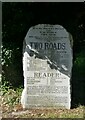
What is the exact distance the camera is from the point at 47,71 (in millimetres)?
6562

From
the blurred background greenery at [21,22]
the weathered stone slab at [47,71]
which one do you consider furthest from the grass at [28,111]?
the blurred background greenery at [21,22]

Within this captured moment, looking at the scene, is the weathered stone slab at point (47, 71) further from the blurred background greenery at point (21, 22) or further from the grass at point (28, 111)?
the blurred background greenery at point (21, 22)

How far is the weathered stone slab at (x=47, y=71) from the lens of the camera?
21.4 feet

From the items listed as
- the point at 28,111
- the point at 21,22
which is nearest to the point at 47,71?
the point at 28,111

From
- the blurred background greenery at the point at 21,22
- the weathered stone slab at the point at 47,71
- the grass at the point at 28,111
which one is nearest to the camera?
the grass at the point at 28,111

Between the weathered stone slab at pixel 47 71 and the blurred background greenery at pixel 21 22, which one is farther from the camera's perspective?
the blurred background greenery at pixel 21 22

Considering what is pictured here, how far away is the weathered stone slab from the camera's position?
6.51 metres

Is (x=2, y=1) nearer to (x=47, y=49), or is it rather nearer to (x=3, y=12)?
(x=3, y=12)

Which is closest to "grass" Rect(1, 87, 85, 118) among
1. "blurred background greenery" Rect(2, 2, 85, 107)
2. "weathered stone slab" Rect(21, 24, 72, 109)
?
"weathered stone slab" Rect(21, 24, 72, 109)

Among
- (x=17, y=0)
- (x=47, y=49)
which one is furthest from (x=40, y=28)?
(x=17, y=0)

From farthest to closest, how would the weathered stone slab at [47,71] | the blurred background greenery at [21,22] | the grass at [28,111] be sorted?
the blurred background greenery at [21,22], the weathered stone slab at [47,71], the grass at [28,111]

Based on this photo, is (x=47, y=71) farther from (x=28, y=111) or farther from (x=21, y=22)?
(x=21, y=22)

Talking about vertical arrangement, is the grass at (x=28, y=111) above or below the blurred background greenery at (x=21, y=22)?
below

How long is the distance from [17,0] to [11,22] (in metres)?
0.67
